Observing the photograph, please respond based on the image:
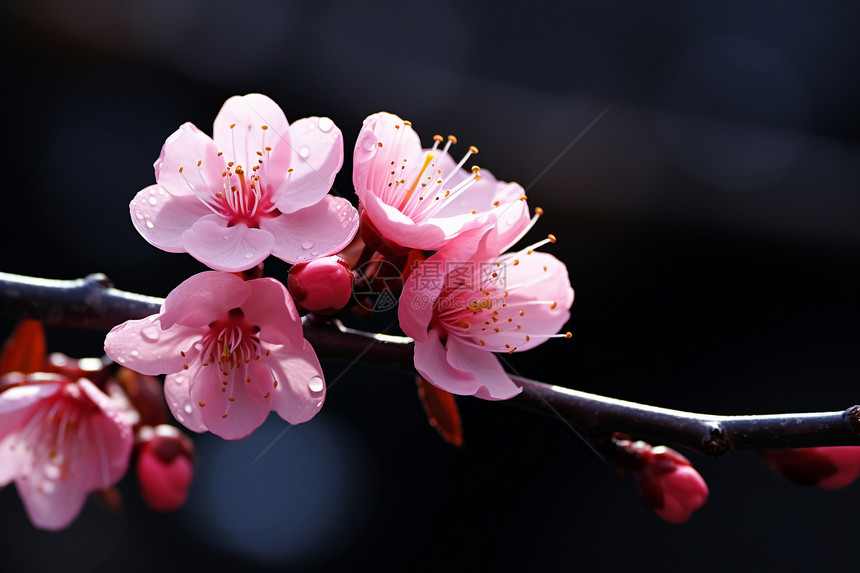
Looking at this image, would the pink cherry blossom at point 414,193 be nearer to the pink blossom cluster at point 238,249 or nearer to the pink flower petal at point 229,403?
the pink blossom cluster at point 238,249

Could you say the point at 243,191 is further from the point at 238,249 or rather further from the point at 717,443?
the point at 717,443

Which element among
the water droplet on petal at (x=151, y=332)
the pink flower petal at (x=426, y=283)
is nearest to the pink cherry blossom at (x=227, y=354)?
the water droplet on petal at (x=151, y=332)

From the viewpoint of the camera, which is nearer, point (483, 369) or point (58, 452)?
point (483, 369)

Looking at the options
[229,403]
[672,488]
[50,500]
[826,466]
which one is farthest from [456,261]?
[50,500]

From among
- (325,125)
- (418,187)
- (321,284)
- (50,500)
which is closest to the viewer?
(321,284)

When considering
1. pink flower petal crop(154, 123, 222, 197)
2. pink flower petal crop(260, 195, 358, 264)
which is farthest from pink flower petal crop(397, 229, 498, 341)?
pink flower petal crop(154, 123, 222, 197)

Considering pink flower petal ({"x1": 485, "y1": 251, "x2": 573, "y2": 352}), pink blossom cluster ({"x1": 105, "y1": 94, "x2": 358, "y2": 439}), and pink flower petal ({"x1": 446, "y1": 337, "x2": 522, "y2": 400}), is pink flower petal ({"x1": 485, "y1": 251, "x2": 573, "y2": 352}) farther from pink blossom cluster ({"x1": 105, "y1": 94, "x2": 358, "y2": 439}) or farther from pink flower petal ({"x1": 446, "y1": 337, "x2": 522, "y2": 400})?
pink blossom cluster ({"x1": 105, "y1": 94, "x2": 358, "y2": 439})
